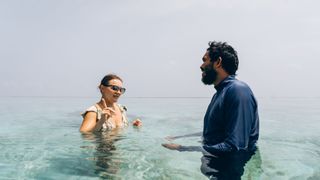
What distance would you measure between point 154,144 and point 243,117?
5035 mm

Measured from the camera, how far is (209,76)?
4.58m

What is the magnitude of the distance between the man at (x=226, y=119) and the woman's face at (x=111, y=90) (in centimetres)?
410

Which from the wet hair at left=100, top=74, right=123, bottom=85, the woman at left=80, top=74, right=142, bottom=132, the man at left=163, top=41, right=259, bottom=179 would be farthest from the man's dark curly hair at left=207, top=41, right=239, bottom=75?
the wet hair at left=100, top=74, right=123, bottom=85

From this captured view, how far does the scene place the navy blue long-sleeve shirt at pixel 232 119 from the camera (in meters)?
3.92

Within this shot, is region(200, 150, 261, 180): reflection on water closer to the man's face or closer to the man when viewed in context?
the man

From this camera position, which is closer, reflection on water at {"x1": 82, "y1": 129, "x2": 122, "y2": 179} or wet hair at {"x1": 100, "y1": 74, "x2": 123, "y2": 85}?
reflection on water at {"x1": 82, "y1": 129, "x2": 122, "y2": 179}

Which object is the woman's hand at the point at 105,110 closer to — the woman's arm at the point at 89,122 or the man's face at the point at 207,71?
the woman's arm at the point at 89,122

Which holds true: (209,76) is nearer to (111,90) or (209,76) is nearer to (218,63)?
(218,63)

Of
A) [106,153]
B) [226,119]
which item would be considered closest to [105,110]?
[106,153]

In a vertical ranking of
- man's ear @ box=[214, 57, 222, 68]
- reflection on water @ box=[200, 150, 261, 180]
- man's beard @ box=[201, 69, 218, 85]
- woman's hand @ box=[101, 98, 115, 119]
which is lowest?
reflection on water @ box=[200, 150, 261, 180]

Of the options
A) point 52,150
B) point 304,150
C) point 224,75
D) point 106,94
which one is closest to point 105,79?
point 106,94

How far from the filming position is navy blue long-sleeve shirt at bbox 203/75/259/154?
392cm

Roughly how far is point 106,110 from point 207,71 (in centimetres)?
377

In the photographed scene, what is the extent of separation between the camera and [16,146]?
8.45 meters
